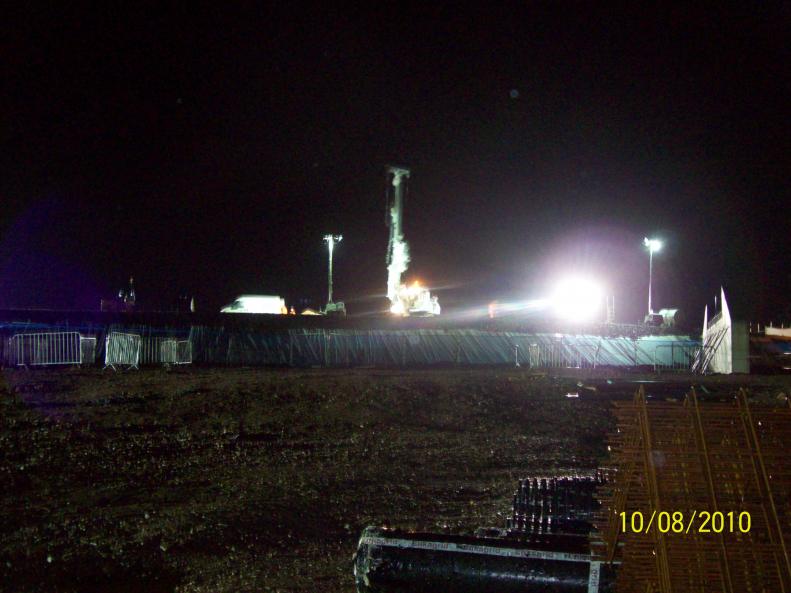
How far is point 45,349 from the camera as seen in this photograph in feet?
77.0

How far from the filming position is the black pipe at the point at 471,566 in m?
5.05

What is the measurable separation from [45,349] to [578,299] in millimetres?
41626

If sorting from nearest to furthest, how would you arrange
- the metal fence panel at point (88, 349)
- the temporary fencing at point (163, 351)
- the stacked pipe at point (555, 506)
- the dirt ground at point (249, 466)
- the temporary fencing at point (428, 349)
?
1. the stacked pipe at point (555, 506)
2. the dirt ground at point (249, 466)
3. the metal fence panel at point (88, 349)
4. the temporary fencing at point (163, 351)
5. the temporary fencing at point (428, 349)

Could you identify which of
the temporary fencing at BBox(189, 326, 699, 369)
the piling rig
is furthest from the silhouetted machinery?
the piling rig

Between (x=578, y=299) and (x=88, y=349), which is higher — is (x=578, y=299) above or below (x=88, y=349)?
above

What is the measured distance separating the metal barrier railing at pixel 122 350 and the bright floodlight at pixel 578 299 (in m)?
35.1

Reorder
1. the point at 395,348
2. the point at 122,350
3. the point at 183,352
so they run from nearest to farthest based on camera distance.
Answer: the point at 122,350
the point at 183,352
the point at 395,348

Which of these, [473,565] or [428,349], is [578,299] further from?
[473,565]

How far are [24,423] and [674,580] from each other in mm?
13213

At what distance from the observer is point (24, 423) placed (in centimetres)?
1399
